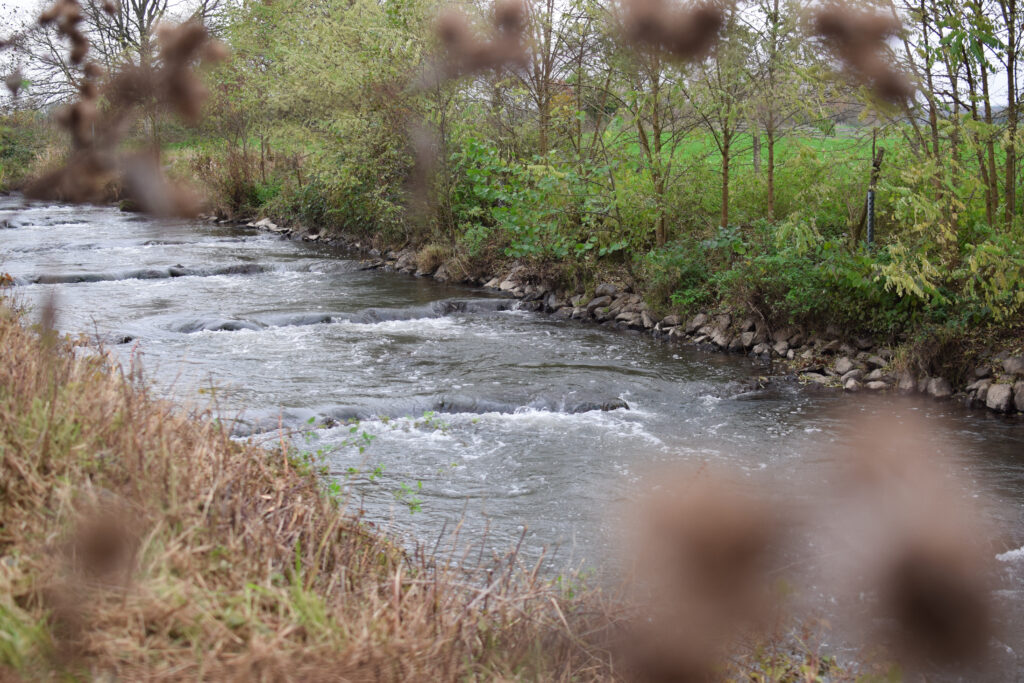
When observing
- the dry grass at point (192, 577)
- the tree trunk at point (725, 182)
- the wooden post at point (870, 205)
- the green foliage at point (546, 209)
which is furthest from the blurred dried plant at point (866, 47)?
the dry grass at point (192, 577)

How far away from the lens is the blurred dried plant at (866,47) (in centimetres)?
902

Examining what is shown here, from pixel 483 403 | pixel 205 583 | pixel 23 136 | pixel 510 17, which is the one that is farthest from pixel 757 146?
pixel 205 583

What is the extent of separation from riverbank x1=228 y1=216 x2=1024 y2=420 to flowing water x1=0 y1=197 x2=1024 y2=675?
33cm

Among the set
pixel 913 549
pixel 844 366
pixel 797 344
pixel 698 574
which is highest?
pixel 797 344

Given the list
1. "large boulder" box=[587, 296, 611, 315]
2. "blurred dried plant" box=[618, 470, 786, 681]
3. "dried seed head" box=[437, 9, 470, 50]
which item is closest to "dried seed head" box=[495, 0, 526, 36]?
"dried seed head" box=[437, 9, 470, 50]

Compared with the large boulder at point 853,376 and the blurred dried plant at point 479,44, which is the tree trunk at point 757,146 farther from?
the blurred dried plant at point 479,44

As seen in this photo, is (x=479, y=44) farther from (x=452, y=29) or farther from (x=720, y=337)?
(x=720, y=337)

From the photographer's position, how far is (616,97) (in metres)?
13.1

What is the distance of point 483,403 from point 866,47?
5.42m

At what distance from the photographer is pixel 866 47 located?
9.34 metres

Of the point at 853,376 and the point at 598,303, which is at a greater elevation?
the point at 598,303

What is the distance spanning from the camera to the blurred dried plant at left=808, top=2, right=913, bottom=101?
355 inches

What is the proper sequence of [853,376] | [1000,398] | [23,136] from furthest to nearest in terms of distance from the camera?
[853,376], [1000,398], [23,136]

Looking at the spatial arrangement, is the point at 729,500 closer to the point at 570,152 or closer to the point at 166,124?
the point at 166,124
